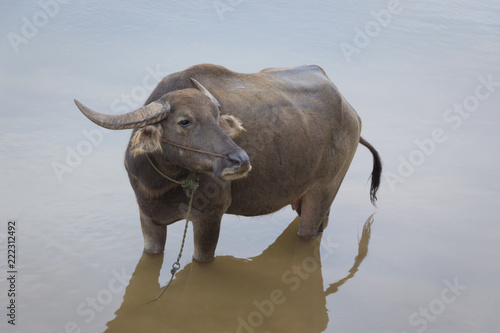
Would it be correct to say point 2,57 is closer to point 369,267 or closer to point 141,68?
point 141,68

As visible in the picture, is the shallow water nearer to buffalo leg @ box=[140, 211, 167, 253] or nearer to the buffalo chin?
buffalo leg @ box=[140, 211, 167, 253]

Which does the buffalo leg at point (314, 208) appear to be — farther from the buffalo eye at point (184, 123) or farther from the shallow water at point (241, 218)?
the buffalo eye at point (184, 123)

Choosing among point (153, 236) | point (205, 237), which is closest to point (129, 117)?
point (205, 237)

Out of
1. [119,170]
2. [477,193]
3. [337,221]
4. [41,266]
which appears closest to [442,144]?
[477,193]

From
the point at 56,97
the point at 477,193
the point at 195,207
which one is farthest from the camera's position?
the point at 56,97

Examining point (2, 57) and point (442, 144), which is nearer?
point (442, 144)

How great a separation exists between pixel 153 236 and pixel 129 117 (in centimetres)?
139

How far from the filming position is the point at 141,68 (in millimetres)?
10250

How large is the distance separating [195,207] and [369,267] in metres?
1.85

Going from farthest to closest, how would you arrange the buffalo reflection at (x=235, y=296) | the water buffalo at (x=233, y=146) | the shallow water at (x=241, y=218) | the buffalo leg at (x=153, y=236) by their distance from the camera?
1. the buffalo leg at (x=153, y=236)
2. the shallow water at (x=241, y=218)
3. the buffalo reflection at (x=235, y=296)
4. the water buffalo at (x=233, y=146)

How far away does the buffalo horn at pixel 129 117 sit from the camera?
4.35m

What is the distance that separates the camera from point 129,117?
441 centimetres

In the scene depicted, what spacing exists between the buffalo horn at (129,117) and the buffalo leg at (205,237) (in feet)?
3.37

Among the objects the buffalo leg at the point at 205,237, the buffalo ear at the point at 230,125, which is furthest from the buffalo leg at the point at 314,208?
the buffalo ear at the point at 230,125
